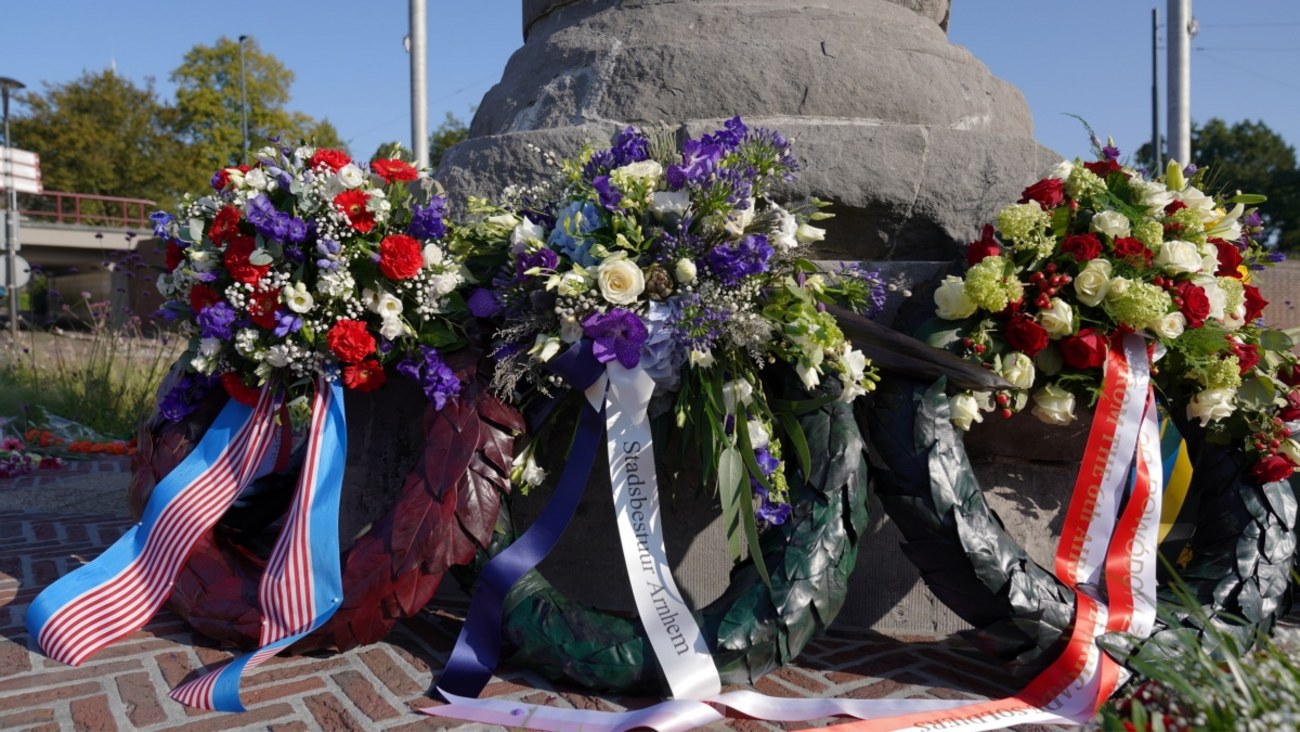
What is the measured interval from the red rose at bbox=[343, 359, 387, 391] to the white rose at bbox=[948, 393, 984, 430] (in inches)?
74.7

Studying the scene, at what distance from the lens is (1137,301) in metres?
2.87

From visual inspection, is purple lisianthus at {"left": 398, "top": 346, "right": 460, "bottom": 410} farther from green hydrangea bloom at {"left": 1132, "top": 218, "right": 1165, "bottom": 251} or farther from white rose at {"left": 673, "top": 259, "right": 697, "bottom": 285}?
green hydrangea bloom at {"left": 1132, "top": 218, "right": 1165, "bottom": 251}

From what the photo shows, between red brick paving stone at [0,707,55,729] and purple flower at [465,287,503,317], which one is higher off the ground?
purple flower at [465,287,503,317]

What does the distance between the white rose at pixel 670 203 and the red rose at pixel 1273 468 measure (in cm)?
217

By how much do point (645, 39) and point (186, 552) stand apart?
8.91 ft

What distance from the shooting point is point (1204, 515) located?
10.4ft

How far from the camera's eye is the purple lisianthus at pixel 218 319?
296cm

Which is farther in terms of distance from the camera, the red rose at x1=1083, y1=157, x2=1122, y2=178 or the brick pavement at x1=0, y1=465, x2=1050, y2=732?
the red rose at x1=1083, y1=157, x2=1122, y2=178

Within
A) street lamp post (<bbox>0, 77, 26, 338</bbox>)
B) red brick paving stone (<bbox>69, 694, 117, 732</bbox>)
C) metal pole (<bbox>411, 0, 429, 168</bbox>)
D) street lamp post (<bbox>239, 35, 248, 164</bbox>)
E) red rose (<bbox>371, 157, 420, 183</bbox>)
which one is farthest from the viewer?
street lamp post (<bbox>239, 35, 248, 164</bbox>)

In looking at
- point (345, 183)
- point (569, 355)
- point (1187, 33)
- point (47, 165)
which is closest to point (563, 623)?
point (569, 355)

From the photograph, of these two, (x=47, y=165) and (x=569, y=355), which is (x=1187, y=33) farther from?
(x=47, y=165)

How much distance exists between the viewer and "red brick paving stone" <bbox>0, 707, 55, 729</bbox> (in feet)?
7.70

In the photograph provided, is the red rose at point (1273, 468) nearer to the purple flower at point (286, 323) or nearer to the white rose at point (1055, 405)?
the white rose at point (1055, 405)

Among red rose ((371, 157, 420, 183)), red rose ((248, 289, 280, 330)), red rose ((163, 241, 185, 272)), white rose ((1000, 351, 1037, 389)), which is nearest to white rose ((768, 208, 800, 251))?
white rose ((1000, 351, 1037, 389))
